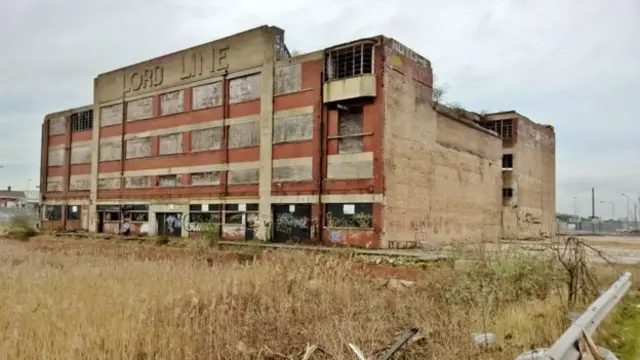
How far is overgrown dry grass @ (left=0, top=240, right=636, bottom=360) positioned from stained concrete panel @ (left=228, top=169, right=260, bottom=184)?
61.2 feet

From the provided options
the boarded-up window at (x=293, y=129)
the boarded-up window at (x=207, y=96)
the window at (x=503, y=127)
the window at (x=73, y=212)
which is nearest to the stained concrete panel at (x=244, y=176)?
the boarded-up window at (x=293, y=129)

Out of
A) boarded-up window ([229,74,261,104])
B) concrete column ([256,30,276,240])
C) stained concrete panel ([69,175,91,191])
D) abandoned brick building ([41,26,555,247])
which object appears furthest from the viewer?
stained concrete panel ([69,175,91,191])

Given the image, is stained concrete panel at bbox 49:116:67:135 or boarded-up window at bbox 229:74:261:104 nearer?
boarded-up window at bbox 229:74:261:104

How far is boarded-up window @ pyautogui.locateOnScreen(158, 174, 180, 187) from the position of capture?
34.2 m

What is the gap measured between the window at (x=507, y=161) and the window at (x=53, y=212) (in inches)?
1493

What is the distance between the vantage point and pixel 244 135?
30406 mm

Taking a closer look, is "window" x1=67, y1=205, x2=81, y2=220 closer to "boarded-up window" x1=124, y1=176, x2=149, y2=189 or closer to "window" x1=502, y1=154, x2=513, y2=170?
"boarded-up window" x1=124, y1=176, x2=149, y2=189

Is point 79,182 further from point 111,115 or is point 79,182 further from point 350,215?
point 350,215

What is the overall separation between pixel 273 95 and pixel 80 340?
2429 centimetres

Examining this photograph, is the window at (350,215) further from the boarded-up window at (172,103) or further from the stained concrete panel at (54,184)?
the stained concrete panel at (54,184)

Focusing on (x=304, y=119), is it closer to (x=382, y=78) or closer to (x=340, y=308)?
(x=382, y=78)

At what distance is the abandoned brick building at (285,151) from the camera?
83.3 feet

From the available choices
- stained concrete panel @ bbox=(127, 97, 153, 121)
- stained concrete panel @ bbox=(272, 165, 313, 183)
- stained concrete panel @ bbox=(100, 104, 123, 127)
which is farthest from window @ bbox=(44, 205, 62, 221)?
stained concrete panel @ bbox=(272, 165, 313, 183)

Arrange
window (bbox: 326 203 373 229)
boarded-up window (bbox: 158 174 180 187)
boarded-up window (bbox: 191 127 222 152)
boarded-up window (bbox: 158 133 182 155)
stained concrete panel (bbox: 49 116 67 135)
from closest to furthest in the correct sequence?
1. window (bbox: 326 203 373 229)
2. boarded-up window (bbox: 191 127 222 152)
3. boarded-up window (bbox: 158 174 180 187)
4. boarded-up window (bbox: 158 133 182 155)
5. stained concrete panel (bbox: 49 116 67 135)
